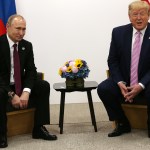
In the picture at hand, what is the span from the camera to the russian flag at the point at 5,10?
168 inches

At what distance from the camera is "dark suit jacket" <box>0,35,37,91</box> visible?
3145 mm

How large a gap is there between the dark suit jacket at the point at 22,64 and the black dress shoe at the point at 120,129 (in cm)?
88

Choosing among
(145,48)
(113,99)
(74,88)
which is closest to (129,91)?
(113,99)

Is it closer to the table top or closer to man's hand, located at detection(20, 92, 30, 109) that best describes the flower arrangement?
the table top

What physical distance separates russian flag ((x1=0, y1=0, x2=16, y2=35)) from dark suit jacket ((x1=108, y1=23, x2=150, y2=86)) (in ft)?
5.25

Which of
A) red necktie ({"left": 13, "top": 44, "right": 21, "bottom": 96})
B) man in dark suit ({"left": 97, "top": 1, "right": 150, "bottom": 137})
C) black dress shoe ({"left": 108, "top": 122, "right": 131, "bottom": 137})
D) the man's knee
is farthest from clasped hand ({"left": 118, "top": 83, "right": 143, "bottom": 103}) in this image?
red necktie ({"left": 13, "top": 44, "right": 21, "bottom": 96})

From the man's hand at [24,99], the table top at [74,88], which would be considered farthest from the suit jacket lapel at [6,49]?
the table top at [74,88]

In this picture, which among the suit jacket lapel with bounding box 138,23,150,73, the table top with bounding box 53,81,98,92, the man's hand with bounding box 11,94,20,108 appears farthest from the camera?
the table top with bounding box 53,81,98,92

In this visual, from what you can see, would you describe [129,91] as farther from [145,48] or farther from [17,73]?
[17,73]

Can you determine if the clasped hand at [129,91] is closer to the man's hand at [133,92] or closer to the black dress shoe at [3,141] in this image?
the man's hand at [133,92]

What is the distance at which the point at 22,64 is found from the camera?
3.23m

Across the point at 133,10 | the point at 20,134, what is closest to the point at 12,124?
the point at 20,134

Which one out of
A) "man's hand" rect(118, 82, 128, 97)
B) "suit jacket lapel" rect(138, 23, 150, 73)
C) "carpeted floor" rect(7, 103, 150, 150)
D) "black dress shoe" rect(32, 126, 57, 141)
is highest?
"suit jacket lapel" rect(138, 23, 150, 73)

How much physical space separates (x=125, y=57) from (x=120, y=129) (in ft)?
2.23
